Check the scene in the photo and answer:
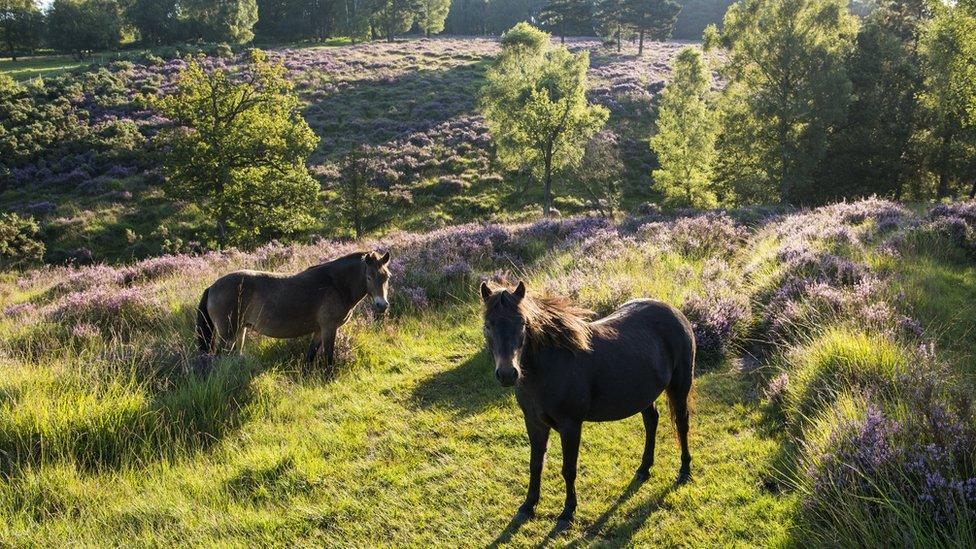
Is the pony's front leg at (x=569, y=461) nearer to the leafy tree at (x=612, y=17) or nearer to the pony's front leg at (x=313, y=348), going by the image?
the pony's front leg at (x=313, y=348)

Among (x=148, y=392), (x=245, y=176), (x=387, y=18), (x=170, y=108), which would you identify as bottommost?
(x=148, y=392)

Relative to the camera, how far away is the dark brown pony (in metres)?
3.99

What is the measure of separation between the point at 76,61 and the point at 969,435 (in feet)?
256

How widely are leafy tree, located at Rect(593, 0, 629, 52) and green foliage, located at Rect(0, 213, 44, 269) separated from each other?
266ft

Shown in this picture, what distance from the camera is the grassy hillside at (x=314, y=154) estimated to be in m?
26.5

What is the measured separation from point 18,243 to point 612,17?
85.7 m

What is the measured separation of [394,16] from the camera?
7850cm

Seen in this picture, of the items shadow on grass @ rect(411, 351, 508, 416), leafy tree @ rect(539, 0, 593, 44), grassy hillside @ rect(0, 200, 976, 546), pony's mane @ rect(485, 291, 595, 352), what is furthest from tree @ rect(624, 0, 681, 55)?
pony's mane @ rect(485, 291, 595, 352)

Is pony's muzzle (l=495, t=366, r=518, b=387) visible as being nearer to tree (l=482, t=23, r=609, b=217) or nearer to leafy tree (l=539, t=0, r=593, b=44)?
tree (l=482, t=23, r=609, b=217)

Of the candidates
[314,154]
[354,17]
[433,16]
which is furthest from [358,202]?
[433,16]

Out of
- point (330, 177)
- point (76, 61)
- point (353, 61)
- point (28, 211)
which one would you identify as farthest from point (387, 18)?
point (28, 211)

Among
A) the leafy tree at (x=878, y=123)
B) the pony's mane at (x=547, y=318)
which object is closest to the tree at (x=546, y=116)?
the leafy tree at (x=878, y=123)

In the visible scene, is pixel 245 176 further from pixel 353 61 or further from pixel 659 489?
pixel 353 61

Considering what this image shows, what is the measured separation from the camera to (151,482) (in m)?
5.17
